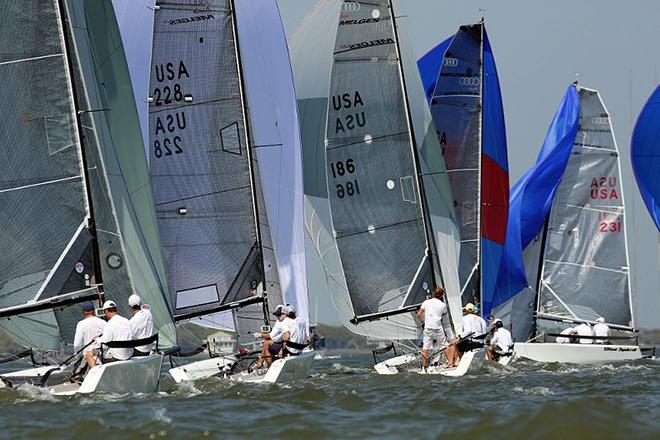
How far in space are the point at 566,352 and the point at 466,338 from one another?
9.73m

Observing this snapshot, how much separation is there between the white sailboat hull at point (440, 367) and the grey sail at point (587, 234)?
12189 millimetres

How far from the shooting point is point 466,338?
23016mm

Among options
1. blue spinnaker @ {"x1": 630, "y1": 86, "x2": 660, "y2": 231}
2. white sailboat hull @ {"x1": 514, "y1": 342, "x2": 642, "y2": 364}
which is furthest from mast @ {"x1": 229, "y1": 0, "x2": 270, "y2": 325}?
blue spinnaker @ {"x1": 630, "y1": 86, "x2": 660, "y2": 231}

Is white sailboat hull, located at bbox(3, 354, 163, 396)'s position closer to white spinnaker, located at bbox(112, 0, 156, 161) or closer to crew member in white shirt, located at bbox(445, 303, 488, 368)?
crew member in white shirt, located at bbox(445, 303, 488, 368)

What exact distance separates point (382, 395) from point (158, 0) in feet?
27.8

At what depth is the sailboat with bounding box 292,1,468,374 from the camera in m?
26.0

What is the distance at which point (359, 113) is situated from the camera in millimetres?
26234

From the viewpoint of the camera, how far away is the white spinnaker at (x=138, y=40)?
81.7ft

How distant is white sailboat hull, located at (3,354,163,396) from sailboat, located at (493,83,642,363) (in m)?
18.4

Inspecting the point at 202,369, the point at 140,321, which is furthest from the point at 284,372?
the point at 140,321

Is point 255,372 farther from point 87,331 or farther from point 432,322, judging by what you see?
point 87,331

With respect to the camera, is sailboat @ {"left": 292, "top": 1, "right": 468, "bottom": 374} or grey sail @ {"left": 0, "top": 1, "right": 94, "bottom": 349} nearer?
grey sail @ {"left": 0, "top": 1, "right": 94, "bottom": 349}

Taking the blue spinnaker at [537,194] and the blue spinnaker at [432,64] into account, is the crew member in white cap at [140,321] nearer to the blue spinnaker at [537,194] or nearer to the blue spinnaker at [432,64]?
the blue spinnaker at [432,64]

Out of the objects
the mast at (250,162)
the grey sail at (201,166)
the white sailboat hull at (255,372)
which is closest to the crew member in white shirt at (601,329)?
the mast at (250,162)
